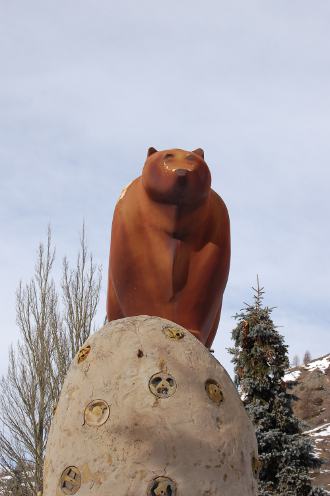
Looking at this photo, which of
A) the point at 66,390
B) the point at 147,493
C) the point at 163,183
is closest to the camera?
the point at 147,493

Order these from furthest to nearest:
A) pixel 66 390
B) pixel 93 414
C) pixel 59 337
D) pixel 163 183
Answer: pixel 59 337 → pixel 163 183 → pixel 66 390 → pixel 93 414

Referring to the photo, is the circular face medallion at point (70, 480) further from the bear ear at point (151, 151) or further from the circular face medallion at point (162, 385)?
the bear ear at point (151, 151)

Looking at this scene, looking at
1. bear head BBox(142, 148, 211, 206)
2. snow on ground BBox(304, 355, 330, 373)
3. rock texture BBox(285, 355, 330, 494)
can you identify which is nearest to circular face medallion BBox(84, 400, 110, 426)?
bear head BBox(142, 148, 211, 206)

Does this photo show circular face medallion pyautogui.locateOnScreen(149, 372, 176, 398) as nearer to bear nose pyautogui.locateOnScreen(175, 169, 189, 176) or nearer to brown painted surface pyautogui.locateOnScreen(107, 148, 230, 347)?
brown painted surface pyautogui.locateOnScreen(107, 148, 230, 347)

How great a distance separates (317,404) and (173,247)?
65.8 ft

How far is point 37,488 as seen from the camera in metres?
Result: 12.1


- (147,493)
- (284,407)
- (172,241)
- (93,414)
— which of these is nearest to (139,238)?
(172,241)

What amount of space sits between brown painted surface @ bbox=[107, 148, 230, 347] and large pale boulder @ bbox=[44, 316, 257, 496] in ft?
3.22

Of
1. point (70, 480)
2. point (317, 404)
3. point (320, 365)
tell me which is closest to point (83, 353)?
point (70, 480)

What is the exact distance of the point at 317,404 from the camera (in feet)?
77.7

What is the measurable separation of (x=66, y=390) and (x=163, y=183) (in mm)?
1733

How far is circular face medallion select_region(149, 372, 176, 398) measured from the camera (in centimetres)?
366

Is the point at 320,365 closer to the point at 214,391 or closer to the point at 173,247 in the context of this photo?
the point at 173,247

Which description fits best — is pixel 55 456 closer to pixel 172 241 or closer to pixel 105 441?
pixel 105 441
